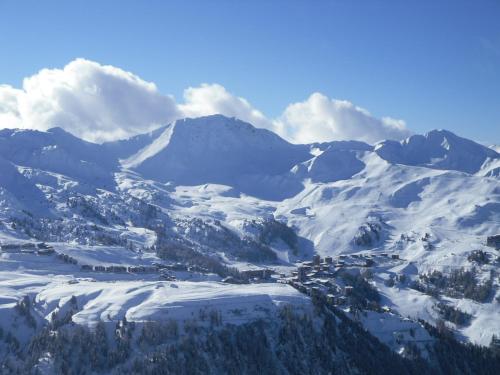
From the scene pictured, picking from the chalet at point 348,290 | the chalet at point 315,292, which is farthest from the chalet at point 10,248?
the chalet at point 348,290

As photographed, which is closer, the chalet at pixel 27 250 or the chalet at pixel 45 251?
the chalet at pixel 27 250

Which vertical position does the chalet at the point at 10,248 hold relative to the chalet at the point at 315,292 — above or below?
above

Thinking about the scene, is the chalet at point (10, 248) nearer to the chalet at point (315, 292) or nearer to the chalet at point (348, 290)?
the chalet at point (315, 292)

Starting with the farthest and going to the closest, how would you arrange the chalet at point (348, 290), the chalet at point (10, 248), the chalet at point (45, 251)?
1. the chalet at point (10, 248)
2. the chalet at point (45, 251)
3. the chalet at point (348, 290)

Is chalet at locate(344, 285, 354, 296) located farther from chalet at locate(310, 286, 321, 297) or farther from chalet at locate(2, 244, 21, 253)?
chalet at locate(2, 244, 21, 253)

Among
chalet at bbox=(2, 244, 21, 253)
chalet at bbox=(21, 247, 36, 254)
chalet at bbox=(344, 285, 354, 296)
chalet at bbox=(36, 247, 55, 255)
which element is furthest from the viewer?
chalet at bbox=(2, 244, 21, 253)

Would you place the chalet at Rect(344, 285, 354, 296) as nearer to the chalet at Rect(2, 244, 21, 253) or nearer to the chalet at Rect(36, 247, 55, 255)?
the chalet at Rect(36, 247, 55, 255)

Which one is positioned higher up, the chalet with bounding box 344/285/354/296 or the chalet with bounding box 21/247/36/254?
the chalet with bounding box 21/247/36/254

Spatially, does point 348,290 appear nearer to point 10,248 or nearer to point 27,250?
point 27,250

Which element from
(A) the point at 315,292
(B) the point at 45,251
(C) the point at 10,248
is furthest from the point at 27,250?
(A) the point at 315,292

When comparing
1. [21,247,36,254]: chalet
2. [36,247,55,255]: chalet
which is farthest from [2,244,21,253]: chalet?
[36,247,55,255]: chalet

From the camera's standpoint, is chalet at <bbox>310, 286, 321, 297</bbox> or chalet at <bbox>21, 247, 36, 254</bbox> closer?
chalet at <bbox>310, 286, 321, 297</bbox>

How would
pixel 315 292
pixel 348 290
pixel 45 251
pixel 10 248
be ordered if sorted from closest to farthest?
1. pixel 315 292
2. pixel 348 290
3. pixel 45 251
4. pixel 10 248

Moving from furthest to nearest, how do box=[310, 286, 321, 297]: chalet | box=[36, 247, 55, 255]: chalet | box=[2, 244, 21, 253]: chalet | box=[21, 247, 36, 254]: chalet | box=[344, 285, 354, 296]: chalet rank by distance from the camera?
1. box=[2, 244, 21, 253]: chalet
2. box=[36, 247, 55, 255]: chalet
3. box=[21, 247, 36, 254]: chalet
4. box=[344, 285, 354, 296]: chalet
5. box=[310, 286, 321, 297]: chalet
